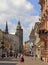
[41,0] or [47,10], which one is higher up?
[41,0]

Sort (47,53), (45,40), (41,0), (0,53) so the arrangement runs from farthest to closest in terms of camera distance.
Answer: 1. (0,53)
2. (41,0)
3. (45,40)
4. (47,53)

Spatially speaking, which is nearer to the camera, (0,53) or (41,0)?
(41,0)

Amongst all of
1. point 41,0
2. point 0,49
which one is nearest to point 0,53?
point 0,49

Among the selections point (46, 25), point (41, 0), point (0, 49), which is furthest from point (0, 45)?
point (46, 25)

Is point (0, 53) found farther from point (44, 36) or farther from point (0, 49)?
point (44, 36)

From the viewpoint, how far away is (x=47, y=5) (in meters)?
75.1

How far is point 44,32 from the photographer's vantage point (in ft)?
234

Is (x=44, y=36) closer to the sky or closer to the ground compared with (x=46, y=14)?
closer to the ground

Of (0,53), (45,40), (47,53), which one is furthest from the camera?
(0,53)

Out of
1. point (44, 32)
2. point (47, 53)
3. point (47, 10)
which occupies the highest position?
point (47, 10)

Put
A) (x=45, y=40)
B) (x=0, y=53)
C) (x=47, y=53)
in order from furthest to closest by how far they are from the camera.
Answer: (x=0, y=53), (x=45, y=40), (x=47, y=53)

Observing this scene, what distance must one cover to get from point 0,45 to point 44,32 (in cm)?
4632

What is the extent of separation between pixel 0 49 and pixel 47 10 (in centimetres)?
4400

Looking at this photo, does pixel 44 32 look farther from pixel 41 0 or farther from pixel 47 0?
pixel 41 0
